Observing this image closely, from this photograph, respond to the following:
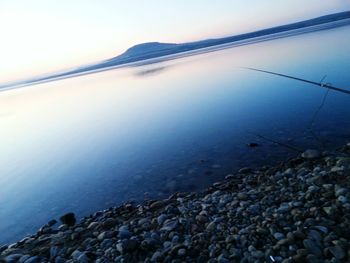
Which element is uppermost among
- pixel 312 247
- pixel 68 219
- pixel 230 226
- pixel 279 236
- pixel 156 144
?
pixel 312 247

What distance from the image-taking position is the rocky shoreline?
172 inches

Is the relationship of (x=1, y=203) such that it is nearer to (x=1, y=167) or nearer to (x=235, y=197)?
(x=1, y=167)

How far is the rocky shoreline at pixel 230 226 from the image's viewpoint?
4379 mm

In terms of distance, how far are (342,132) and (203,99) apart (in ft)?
34.5

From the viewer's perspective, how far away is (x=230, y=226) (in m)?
5.24

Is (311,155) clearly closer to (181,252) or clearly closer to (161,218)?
(161,218)

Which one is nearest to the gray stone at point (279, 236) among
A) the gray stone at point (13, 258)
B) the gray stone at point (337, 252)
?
the gray stone at point (337, 252)

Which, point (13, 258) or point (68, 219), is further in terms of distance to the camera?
point (68, 219)

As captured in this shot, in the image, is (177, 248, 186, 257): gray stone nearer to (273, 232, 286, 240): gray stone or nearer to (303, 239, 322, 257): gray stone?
(273, 232, 286, 240): gray stone

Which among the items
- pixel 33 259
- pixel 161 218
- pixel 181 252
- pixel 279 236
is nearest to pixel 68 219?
pixel 33 259

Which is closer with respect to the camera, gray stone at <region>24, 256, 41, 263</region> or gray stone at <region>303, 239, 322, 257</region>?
gray stone at <region>303, 239, 322, 257</region>

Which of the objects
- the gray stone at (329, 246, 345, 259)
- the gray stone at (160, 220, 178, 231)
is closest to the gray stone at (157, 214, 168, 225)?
the gray stone at (160, 220, 178, 231)

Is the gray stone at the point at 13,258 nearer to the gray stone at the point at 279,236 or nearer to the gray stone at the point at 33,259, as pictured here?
the gray stone at the point at 33,259

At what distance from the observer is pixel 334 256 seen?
387 cm
